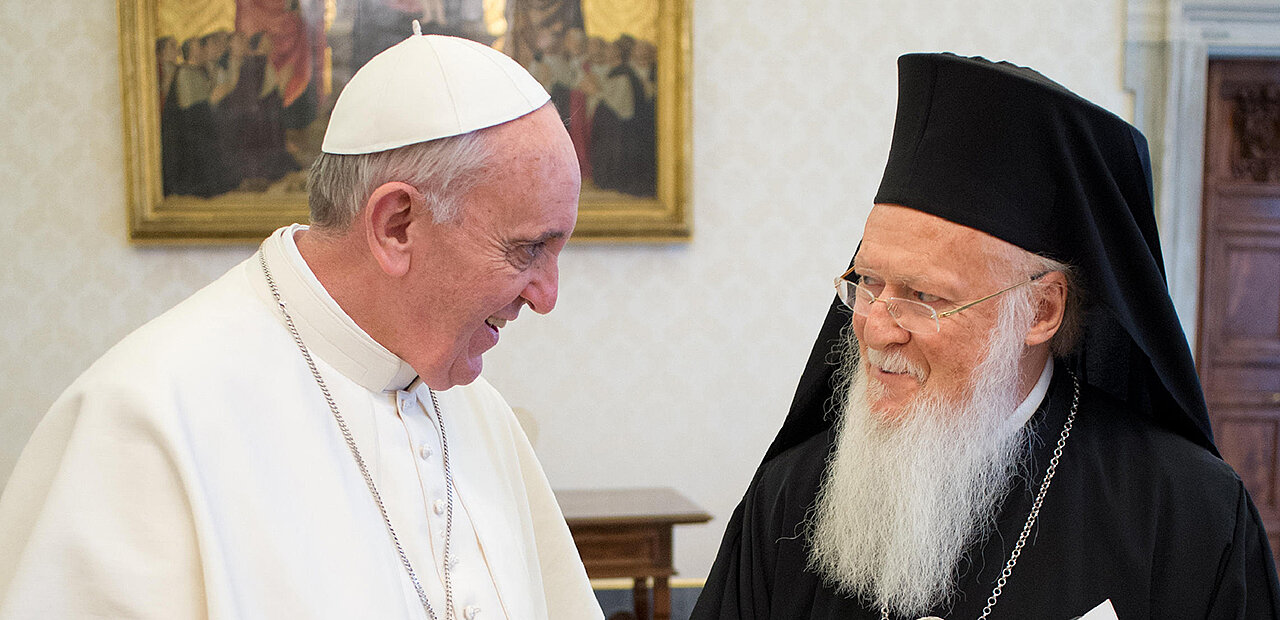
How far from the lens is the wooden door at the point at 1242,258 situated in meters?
5.90

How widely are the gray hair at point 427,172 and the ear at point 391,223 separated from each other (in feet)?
0.06

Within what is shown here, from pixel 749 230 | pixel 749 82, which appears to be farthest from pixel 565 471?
pixel 749 82

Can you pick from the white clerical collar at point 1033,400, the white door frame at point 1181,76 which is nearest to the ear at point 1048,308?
the white clerical collar at point 1033,400

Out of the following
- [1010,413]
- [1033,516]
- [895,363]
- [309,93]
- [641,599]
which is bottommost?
[641,599]

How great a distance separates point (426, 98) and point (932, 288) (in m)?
0.95

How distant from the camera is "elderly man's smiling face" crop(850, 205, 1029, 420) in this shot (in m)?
1.93

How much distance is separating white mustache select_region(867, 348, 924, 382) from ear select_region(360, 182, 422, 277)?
922mm

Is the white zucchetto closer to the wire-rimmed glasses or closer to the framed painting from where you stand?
the wire-rimmed glasses

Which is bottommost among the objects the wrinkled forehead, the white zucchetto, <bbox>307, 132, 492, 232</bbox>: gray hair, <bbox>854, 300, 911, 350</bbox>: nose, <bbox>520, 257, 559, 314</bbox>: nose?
<bbox>854, 300, 911, 350</bbox>: nose

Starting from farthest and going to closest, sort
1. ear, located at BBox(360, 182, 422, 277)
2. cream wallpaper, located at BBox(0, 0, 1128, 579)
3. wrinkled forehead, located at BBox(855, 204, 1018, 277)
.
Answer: cream wallpaper, located at BBox(0, 0, 1128, 579)
wrinkled forehead, located at BBox(855, 204, 1018, 277)
ear, located at BBox(360, 182, 422, 277)

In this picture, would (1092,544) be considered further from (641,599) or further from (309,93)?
(309,93)

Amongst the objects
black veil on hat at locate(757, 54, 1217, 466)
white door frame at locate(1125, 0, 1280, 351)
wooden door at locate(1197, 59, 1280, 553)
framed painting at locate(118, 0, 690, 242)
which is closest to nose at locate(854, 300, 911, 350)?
black veil on hat at locate(757, 54, 1217, 466)

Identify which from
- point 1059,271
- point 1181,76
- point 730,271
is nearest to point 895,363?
point 1059,271

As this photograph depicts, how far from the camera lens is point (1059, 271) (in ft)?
6.47
